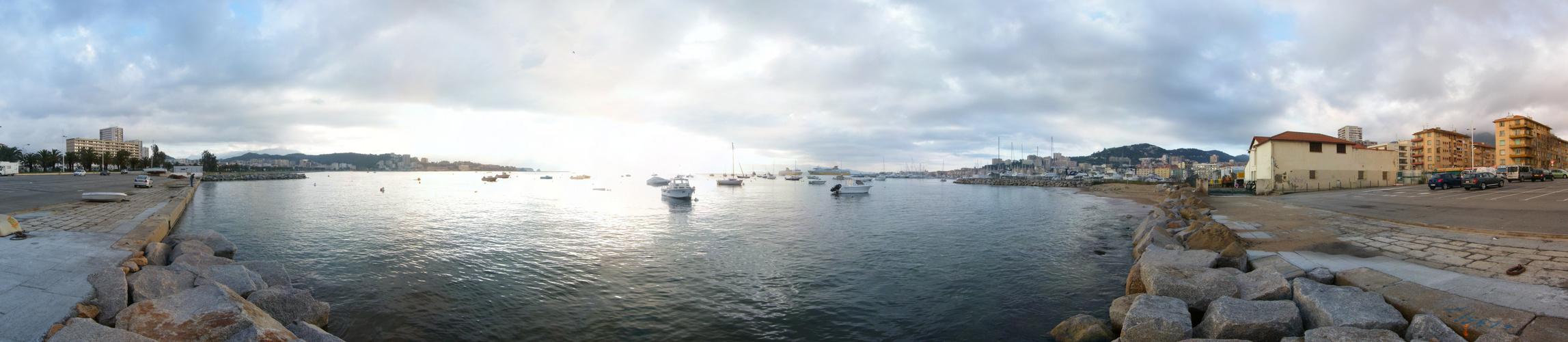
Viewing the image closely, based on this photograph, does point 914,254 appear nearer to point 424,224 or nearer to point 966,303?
point 966,303

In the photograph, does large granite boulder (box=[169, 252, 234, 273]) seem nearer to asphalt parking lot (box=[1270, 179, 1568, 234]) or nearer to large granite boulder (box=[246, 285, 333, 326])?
large granite boulder (box=[246, 285, 333, 326])

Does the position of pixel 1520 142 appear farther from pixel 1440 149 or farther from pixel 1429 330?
pixel 1429 330

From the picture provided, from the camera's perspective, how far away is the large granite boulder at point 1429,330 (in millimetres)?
5094

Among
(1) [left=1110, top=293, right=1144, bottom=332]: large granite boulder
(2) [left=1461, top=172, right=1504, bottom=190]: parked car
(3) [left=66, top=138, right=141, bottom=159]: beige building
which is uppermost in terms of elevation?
(3) [left=66, top=138, right=141, bottom=159]: beige building

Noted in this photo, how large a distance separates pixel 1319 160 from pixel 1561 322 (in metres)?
37.5

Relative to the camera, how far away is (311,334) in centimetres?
646

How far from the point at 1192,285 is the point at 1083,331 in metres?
2.03

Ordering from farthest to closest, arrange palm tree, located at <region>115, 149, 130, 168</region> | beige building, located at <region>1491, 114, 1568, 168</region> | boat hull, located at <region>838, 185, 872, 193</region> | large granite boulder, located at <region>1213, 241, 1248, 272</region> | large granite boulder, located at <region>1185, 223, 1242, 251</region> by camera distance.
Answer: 1. palm tree, located at <region>115, 149, 130, 168</region>
2. beige building, located at <region>1491, 114, 1568, 168</region>
3. boat hull, located at <region>838, 185, 872, 193</region>
4. large granite boulder, located at <region>1185, 223, 1242, 251</region>
5. large granite boulder, located at <region>1213, 241, 1248, 272</region>

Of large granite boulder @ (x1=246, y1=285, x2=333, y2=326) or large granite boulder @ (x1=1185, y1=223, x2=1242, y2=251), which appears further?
large granite boulder @ (x1=1185, y1=223, x2=1242, y2=251)

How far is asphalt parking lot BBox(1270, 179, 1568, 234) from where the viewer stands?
11.7 m

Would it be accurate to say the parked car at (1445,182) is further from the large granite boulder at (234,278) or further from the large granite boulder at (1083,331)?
the large granite boulder at (234,278)

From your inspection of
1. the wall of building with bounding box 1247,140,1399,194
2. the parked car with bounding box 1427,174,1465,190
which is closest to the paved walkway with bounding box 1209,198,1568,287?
the wall of building with bounding box 1247,140,1399,194

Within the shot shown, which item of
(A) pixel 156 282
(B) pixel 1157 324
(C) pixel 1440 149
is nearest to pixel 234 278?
(A) pixel 156 282

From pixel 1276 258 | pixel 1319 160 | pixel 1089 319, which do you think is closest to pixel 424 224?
pixel 1089 319
